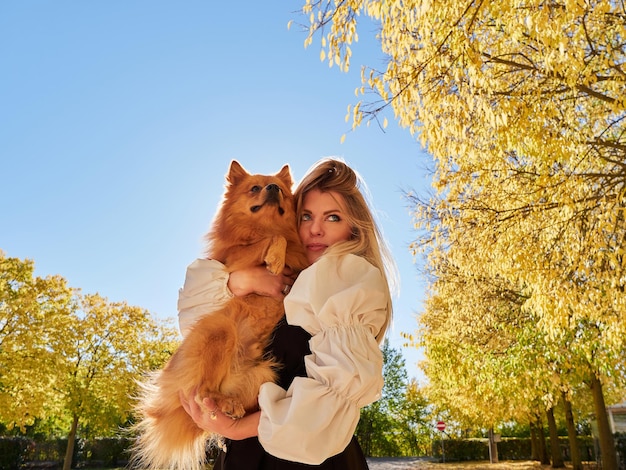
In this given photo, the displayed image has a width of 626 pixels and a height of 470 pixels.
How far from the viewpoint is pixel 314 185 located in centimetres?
310

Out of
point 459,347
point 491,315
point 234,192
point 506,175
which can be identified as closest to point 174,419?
point 234,192

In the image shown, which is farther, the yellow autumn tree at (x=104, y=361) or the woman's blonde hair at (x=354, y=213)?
the yellow autumn tree at (x=104, y=361)

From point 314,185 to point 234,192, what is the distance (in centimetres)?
70

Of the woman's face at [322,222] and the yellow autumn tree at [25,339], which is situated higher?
the yellow autumn tree at [25,339]

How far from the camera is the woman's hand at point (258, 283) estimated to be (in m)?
2.95

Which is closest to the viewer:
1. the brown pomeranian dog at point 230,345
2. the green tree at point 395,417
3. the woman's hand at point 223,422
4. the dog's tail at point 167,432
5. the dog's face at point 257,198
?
the woman's hand at point 223,422

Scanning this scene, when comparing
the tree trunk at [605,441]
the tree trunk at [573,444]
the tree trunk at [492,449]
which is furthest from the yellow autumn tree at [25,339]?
the tree trunk at [492,449]

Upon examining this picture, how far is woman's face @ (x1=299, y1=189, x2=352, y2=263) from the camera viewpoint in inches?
116

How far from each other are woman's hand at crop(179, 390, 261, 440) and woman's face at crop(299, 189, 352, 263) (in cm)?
100

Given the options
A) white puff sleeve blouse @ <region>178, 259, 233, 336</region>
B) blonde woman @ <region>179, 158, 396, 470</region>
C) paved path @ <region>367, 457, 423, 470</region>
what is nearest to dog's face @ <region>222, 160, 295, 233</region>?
blonde woman @ <region>179, 158, 396, 470</region>

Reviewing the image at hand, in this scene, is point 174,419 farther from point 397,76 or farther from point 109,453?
point 109,453

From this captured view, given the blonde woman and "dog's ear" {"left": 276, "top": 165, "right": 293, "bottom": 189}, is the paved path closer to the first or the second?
"dog's ear" {"left": 276, "top": 165, "right": 293, "bottom": 189}

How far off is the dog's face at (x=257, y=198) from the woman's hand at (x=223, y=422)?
3.83ft

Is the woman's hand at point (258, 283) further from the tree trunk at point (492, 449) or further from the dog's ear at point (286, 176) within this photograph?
the tree trunk at point (492, 449)
